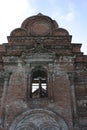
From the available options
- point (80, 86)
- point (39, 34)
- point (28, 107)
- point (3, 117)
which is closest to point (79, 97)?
point (80, 86)

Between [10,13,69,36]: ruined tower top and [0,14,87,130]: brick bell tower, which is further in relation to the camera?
[10,13,69,36]: ruined tower top

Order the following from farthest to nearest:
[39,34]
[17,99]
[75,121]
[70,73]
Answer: [39,34] → [70,73] → [17,99] → [75,121]

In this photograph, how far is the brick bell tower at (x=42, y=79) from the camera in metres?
10.9

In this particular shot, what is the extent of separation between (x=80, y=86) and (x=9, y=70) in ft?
11.4

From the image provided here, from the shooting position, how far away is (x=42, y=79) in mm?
13250

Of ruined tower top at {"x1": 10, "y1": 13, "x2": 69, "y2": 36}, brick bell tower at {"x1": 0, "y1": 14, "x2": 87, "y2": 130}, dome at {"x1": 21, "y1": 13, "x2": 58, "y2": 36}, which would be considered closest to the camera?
brick bell tower at {"x1": 0, "y1": 14, "x2": 87, "y2": 130}

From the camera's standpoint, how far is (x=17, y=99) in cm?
1152

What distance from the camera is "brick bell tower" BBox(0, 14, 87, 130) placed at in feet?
35.6

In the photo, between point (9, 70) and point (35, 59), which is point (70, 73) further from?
point (9, 70)

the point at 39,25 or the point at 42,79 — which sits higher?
the point at 39,25

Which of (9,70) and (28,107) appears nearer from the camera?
(28,107)

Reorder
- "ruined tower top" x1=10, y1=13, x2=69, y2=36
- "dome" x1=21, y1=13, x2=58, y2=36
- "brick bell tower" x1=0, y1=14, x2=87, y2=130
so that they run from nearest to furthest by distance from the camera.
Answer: "brick bell tower" x1=0, y1=14, x2=87, y2=130
"ruined tower top" x1=10, y1=13, x2=69, y2=36
"dome" x1=21, y1=13, x2=58, y2=36

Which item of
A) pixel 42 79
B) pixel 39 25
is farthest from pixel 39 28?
pixel 42 79

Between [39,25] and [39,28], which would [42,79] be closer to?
[39,28]
